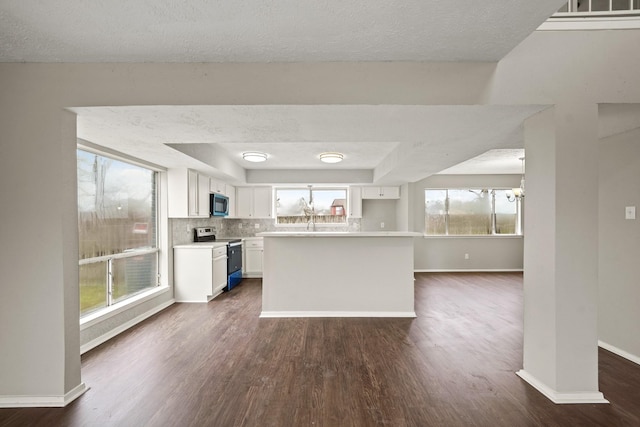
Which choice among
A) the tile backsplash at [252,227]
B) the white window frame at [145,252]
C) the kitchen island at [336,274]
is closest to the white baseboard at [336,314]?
the kitchen island at [336,274]

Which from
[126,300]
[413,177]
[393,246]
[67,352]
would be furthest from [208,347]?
[413,177]

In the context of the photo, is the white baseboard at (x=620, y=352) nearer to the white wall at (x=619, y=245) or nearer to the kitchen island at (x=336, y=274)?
the white wall at (x=619, y=245)

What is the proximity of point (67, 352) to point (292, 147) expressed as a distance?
11.1 feet

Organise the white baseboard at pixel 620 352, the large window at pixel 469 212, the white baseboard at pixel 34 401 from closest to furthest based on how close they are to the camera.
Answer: the white baseboard at pixel 34 401, the white baseboard at pixel 620 352, the large window at pixel 469 212

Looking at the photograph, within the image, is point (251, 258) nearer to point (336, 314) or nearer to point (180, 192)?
point (180, 192)

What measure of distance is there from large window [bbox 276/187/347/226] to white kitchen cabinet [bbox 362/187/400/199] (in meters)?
0.49

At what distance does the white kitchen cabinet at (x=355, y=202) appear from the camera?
6652 mm

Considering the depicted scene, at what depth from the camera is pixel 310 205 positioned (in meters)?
6.80

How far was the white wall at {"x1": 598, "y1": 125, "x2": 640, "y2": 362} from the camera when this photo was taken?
8.52 ft

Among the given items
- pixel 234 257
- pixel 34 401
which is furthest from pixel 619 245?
pixel 234 257

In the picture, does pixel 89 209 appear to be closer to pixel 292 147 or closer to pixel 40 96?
pixel 40 96

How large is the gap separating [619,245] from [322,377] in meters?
3.00

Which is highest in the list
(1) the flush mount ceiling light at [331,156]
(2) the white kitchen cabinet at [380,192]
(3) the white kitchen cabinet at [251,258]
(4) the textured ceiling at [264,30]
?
(4) the textured ceiling at [264,30]

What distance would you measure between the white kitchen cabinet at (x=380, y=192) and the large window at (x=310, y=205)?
19.4 inches
